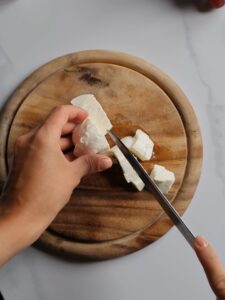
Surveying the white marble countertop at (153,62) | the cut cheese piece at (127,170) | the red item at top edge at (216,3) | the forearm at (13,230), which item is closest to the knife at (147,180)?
the cut cheese piece at (127,170)

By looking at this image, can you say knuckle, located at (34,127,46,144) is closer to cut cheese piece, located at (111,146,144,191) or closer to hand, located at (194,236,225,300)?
cut cheese piece, located at (111,146,144,191)

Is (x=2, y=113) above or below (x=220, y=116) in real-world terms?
above

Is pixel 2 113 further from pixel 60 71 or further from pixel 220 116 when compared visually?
pixel 220 116

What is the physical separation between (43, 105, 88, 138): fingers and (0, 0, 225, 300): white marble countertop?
0.23 metres

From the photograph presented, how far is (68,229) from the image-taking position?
1149 mm

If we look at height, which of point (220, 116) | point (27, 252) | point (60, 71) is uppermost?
point (60, 71)

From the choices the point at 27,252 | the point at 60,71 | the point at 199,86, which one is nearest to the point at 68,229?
the point at 27,252

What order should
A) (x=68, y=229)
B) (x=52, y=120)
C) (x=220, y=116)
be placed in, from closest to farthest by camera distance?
1. (x=52, y=120)
2. (x=68, y=229)
3. (x=220, y=116)

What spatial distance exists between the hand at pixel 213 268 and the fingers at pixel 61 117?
38cm

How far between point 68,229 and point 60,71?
1.27 ft

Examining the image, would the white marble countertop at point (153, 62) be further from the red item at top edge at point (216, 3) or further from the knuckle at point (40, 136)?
the knuckle at point (40, 136)

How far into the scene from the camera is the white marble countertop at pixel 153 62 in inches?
46.3

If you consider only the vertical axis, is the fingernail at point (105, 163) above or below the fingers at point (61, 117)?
below

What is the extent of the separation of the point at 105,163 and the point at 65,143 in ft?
0.44
